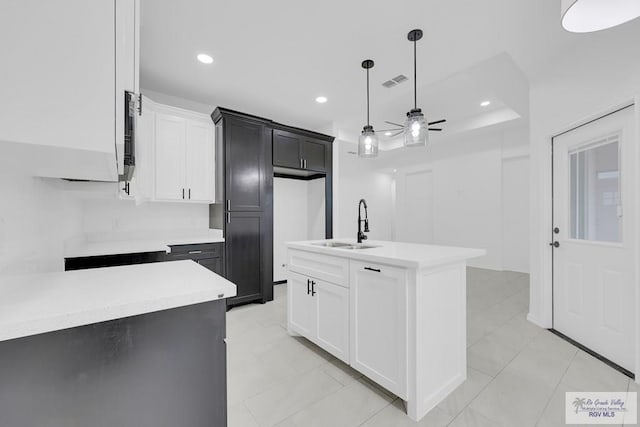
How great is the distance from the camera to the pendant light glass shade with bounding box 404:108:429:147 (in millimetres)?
2271

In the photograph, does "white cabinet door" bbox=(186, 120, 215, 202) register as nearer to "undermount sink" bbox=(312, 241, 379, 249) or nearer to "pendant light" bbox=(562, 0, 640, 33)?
"undermount sink" bbox=(312, 241, 379, 249)

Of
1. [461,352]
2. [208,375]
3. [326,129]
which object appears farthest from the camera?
[326,129]

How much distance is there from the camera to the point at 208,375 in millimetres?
952

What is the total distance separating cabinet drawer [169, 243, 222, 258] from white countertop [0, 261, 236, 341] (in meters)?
1.76

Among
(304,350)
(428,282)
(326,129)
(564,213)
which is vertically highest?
(326,129)

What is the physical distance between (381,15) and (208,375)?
2.62 meters

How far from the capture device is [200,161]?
3.34 meters

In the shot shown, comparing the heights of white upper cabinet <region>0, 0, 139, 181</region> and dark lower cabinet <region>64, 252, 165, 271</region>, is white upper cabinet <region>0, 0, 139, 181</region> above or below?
above

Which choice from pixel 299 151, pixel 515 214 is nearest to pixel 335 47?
pixel 299 151

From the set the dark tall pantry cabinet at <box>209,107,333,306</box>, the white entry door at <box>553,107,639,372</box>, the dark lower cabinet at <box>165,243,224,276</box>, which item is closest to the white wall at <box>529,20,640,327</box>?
the white entry door at <box>553,107,639,372</box>

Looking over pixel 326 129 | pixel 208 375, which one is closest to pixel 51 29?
pixel 208 375

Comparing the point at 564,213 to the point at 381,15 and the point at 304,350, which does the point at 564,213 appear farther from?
the point at 304,350

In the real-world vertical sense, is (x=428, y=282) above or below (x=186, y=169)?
below

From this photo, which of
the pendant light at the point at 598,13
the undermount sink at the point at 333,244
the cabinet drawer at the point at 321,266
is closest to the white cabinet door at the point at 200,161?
the cabinet drawer at the point at 321,266
